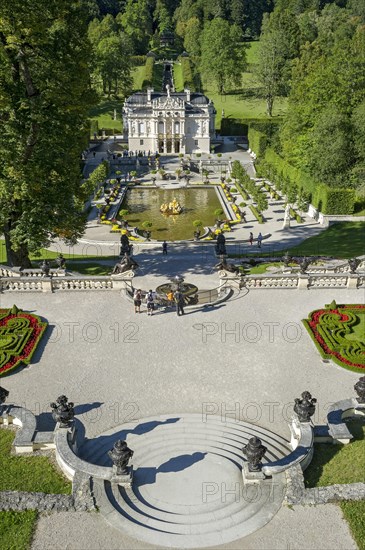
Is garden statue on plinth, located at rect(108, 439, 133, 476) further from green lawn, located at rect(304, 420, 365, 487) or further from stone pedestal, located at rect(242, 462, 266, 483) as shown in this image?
green lawn, located at rect(304, 420, 365, 487)

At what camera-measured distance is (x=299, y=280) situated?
105ft

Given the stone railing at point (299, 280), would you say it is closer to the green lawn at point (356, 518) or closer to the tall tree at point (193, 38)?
the green lawn at point (356, 518)

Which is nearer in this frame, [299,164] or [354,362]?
[354,362]

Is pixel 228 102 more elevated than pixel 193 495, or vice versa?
pixel 228 102

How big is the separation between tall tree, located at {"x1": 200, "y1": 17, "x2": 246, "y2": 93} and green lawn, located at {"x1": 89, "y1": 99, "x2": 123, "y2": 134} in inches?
984

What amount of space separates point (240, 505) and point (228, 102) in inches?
4428

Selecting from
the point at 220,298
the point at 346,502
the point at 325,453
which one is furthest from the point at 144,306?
the point at 346,502

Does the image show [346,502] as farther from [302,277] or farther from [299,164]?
[299,164]

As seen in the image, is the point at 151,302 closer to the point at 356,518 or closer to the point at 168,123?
the point at 356,518

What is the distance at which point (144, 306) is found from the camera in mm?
29719

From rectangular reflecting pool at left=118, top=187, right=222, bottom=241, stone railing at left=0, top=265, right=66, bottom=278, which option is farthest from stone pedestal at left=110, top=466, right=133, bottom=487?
rectangular reflecting pool at left=118, top=187, right=222, bottom=241

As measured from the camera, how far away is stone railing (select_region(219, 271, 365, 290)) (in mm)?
31906

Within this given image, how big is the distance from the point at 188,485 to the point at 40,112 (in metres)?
22.0

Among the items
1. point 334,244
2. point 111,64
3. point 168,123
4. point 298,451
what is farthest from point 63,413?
point 111,64
